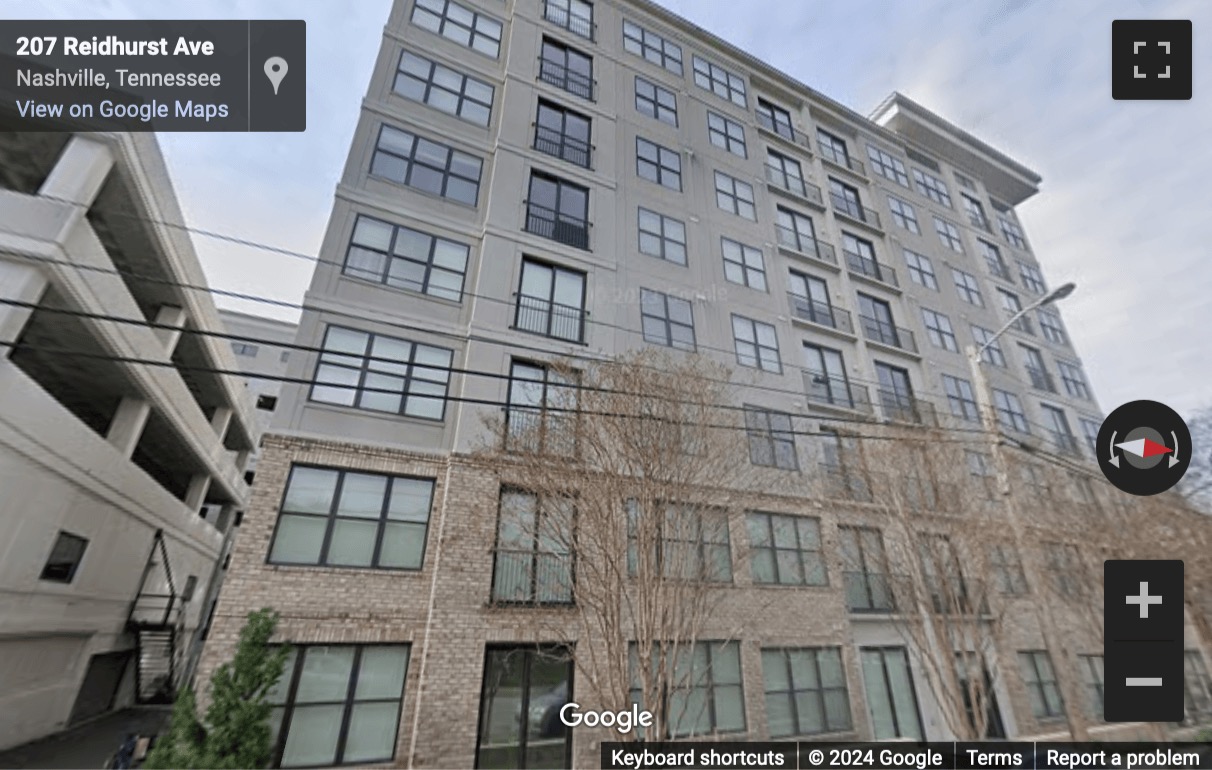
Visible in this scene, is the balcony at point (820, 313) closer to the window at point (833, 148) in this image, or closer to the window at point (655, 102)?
the window at point (655, 102)

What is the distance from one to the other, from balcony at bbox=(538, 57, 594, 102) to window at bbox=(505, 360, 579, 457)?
33.3 feet

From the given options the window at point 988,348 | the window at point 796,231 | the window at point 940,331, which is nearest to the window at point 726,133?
the window at point 796,231

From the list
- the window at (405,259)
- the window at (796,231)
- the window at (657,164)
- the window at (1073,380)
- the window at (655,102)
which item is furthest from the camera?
the window at (1073,380)

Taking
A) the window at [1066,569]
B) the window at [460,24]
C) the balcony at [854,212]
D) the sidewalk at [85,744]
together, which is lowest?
the sidewalk at [85,744]

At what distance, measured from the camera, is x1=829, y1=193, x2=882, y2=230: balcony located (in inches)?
859

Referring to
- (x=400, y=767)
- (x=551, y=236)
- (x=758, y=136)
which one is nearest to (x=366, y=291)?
(x=551, y=236)

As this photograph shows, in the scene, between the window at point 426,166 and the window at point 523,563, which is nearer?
the window at point 523,563

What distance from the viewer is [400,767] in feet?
28.9

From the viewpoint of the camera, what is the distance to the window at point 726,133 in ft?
66.3

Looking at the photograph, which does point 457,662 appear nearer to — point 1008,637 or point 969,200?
point 1008,637

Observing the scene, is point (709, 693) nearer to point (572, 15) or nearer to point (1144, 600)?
point (1144, 600)

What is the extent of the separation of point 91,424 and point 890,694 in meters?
27.3

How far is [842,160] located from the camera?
2411 centimetres

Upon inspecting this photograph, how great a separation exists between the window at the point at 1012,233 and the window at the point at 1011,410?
11.8 m
